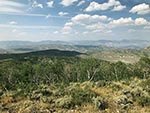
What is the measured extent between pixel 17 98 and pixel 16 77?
86.4 meters

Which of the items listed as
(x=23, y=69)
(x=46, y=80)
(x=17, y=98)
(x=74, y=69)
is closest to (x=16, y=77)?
(x=23, y=69)

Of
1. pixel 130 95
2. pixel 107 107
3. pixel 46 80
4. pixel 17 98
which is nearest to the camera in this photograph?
pixel 107 107

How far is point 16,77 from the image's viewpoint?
332 ft

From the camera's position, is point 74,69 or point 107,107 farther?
point 74,69

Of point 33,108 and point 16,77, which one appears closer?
point 33,108

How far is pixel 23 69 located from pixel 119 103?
318ft

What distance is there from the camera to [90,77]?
116 metres

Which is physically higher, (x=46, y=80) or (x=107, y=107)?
(x=107, y=107)

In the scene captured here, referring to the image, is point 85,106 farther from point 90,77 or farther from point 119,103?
point 90,77

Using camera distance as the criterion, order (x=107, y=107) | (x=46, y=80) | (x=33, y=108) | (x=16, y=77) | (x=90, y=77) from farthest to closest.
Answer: (x=90, y=77) < (x=46, y=80) < (x=16, y=77) < (x=107, y=107) < (x=33, y=108)

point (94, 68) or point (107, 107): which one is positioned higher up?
point (107, 107)

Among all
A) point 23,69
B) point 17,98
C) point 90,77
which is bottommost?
point 90,77

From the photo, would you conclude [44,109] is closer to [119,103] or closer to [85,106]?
[85,106]

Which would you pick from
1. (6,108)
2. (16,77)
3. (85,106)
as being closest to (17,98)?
(6,108)
